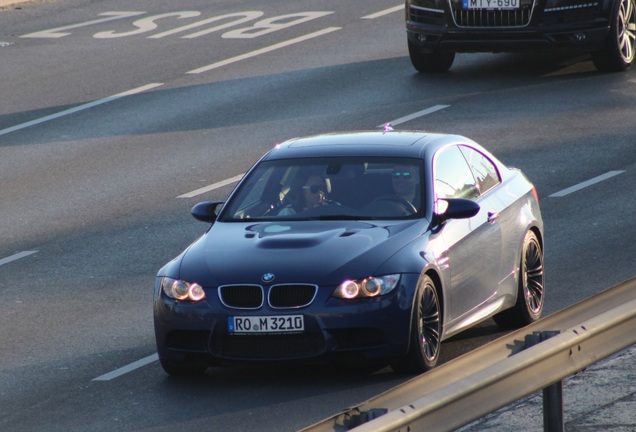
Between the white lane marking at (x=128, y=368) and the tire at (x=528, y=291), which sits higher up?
the white lane marking at (x=128, y=368)

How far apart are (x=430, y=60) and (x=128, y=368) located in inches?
500

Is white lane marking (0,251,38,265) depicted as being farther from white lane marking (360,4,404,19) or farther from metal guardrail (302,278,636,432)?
white lane marking (360,4,404,19)

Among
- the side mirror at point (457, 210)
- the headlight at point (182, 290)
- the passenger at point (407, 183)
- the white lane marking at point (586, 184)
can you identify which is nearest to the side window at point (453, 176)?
the passenger at point (407, 183)

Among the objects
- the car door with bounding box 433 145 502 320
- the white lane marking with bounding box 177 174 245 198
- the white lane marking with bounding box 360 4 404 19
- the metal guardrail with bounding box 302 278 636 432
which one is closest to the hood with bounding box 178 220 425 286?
the car door with bounding box 433 145 502 320

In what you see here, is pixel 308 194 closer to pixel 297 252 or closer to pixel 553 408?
pixel 297 252

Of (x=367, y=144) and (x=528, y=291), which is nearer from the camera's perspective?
(x=367, y=144)

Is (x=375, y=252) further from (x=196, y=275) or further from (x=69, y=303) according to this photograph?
(x=69, y=303)

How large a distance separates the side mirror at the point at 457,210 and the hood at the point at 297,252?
158mm

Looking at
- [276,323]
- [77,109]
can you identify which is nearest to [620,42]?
[77,109]

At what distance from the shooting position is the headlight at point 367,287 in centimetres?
973

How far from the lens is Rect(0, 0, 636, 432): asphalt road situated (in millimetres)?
10023

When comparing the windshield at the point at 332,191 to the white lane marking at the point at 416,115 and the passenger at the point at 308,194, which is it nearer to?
the passenger at the point at 308,194

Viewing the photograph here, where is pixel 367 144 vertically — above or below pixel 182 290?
above

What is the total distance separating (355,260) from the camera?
984 centimetres
